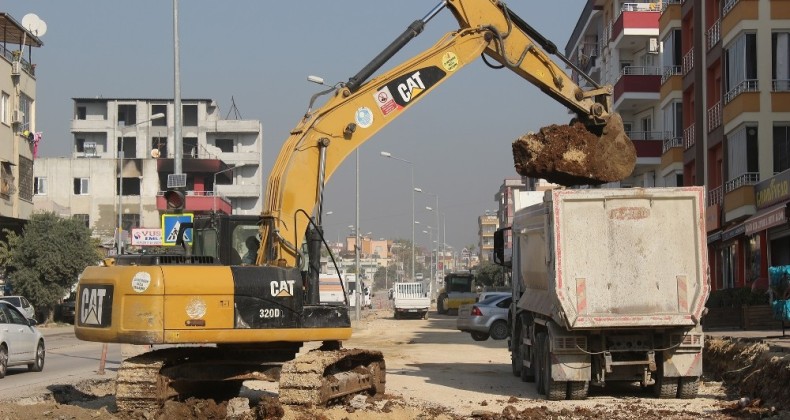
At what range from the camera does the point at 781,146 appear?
3700 cm

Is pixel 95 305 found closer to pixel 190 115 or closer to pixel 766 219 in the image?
pixel 766 219

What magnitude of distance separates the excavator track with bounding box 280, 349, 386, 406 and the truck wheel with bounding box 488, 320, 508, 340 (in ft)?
73.2

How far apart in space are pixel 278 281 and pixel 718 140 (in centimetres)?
3079

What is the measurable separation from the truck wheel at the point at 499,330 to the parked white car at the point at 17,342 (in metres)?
16.9

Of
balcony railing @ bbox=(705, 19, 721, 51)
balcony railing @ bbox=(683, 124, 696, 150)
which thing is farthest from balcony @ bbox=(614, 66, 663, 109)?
balcony railing @ bbox=(705, 19, 721, 51)

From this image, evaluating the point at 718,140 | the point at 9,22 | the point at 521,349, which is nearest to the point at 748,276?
the point at 718,140

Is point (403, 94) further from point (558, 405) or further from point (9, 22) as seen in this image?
point (9, 22)

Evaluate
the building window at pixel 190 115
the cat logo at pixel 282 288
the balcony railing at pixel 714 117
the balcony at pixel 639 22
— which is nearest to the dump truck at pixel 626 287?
the cat logo at pixel 282 288

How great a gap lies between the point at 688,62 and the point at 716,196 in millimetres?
7347

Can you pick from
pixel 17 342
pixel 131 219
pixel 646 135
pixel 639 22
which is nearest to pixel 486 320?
pixel 17 342

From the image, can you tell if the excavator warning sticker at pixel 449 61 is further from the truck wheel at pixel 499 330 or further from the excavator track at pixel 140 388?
the truck wheel at pixel 499 330

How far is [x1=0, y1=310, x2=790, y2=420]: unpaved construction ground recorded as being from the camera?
46.2 feet

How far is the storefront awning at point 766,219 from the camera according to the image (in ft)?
101

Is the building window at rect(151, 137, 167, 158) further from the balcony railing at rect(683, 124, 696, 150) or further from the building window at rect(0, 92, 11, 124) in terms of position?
the balcony railing at rect(683, 124, 696, 150)
